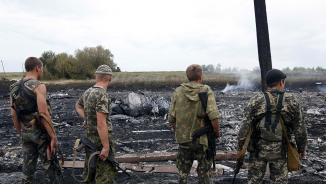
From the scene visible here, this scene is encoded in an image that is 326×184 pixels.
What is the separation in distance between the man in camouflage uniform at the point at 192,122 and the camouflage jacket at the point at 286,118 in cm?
37

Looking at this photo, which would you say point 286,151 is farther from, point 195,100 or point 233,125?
point 233,125

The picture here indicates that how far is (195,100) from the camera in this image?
104 inches

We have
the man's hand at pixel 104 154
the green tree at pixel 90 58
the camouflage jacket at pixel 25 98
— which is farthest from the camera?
the green tree at pixel 90 58

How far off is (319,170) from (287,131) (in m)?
2.05

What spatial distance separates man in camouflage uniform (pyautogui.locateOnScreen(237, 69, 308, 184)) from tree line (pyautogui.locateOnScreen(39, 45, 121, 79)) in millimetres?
28822

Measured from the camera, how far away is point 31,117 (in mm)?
2902

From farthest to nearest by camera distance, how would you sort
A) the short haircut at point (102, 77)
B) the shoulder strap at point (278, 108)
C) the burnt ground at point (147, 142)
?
the burnt ground at point (147, 142) → the short haircut at point (102, 77) → the shoulder strap at point (278, 108)

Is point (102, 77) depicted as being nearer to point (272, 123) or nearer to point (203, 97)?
point (203, 97)

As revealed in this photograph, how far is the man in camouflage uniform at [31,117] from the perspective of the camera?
283cm

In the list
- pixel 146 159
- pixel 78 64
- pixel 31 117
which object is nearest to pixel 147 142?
pixel 146 159

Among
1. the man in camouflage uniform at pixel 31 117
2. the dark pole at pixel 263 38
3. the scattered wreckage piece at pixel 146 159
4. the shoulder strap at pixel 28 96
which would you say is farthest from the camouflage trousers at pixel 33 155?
the dark pole at pixel 263 38

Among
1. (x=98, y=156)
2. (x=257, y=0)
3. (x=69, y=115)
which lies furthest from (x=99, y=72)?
(x=69, y=115)

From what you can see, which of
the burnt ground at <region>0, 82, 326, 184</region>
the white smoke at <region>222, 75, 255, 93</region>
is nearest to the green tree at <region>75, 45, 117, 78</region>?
the white smoke at <region>222, 75, 255, 93</region>

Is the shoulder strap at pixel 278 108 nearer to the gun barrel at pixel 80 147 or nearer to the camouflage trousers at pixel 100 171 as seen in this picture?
the camouflage trousers at pixel 100 171
